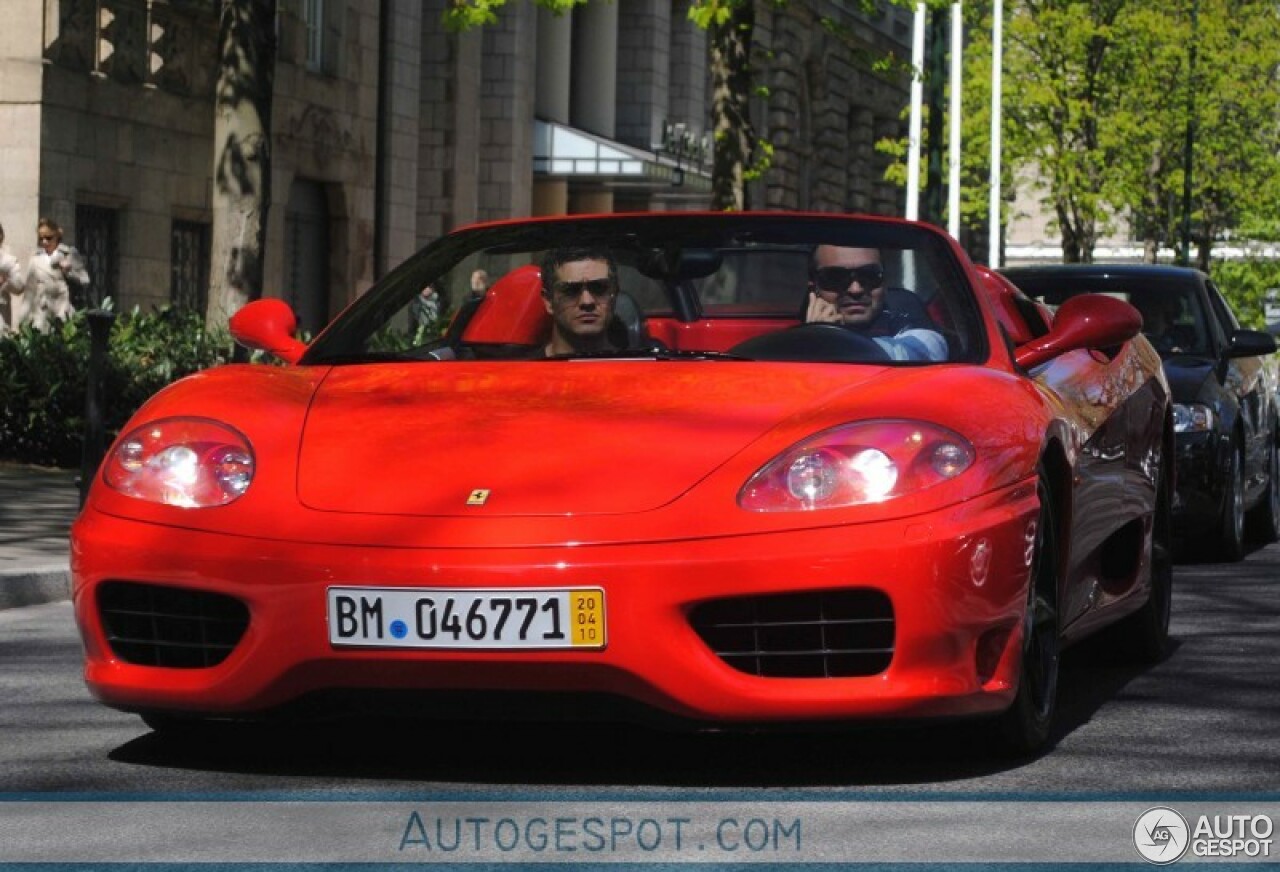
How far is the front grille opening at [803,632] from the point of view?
563cm

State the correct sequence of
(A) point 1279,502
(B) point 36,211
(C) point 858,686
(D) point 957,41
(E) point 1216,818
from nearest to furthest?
1. (E) point 1216,818
2. (C) point 858,686
3. (A) point 1279,502
4. (B) point 36,211
5. (D) point 957,41

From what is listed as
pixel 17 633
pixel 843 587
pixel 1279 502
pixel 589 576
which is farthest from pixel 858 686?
pixel 1279 502

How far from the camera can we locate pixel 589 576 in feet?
18.1

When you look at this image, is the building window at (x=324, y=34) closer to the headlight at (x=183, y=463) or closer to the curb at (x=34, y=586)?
the curb at (x=34, y=586)

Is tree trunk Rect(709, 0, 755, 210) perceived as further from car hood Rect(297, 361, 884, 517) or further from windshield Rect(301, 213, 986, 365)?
car hood Rect(297, 361, 884, 517)

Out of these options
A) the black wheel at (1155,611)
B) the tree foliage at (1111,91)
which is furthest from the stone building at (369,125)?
the black wheel at (1155,611)

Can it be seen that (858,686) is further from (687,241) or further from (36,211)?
(36,211)

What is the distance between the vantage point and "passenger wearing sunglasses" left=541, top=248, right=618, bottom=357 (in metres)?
6.96

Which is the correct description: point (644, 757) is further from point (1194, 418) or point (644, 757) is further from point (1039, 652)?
point (1194, 418)

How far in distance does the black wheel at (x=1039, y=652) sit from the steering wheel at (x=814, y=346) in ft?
1.77

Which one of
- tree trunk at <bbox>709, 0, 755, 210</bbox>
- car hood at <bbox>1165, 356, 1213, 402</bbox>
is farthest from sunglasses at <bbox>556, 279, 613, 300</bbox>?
tree trunk at <bbox>709, 0, 755, 210</bbox>

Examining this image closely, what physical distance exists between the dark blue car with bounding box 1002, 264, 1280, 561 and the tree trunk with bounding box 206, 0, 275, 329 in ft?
18.4

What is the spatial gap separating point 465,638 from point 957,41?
129 feet

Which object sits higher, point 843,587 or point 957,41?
point 957,41
